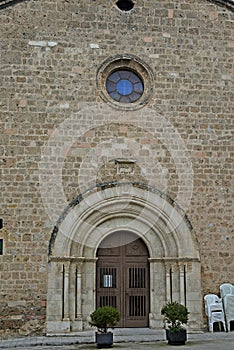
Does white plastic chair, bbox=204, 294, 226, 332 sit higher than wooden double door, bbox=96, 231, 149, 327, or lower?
lower

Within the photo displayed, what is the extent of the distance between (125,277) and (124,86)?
4.37 meters

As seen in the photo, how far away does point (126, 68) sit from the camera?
12906 millimetres

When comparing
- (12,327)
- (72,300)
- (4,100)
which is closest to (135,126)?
(4,100)

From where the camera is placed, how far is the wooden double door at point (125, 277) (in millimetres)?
12172

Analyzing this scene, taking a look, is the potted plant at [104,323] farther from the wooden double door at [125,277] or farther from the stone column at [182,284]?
the stone column at [182,284]

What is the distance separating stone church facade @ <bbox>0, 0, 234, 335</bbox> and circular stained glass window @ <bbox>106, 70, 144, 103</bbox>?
26 millimetres

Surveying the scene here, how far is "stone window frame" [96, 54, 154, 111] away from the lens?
12633 millimetres

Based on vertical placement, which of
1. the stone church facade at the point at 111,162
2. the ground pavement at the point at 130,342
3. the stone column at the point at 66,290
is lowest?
the ground pavement at the point at 130,342

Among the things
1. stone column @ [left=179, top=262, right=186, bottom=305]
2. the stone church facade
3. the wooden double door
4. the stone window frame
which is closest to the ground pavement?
the stone church facade

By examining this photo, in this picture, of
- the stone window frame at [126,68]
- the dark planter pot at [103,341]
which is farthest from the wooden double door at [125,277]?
the stone window frame at [126,68]

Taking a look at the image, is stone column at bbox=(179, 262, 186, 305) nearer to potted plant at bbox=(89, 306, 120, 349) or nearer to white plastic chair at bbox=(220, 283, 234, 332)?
white plastic chair at bbox=(220, 283, 234, 332)

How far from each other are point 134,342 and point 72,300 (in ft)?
5.83

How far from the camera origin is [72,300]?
11.7 meters

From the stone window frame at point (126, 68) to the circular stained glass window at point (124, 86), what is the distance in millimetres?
101
